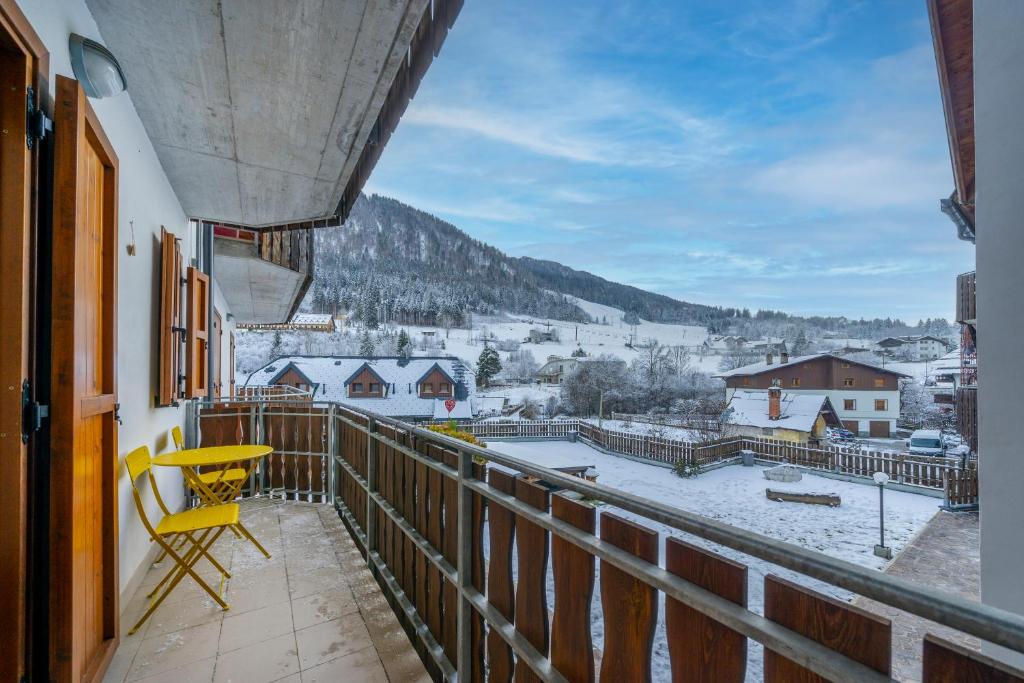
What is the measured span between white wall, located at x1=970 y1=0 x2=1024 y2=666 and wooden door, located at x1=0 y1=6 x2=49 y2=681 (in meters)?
3.95

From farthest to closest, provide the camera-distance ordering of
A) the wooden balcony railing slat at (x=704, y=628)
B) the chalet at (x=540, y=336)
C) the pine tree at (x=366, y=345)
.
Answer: the chalet at (x=540, y=336)
the pine tree at (x=366, y=345)
the wooden balcony railing slat at (x=704, y=628)

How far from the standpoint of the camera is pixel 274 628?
2363 millimetres

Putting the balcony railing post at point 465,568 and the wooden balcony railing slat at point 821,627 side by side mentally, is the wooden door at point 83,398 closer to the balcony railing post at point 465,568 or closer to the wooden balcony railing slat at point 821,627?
the balcony railing post at point 465,568

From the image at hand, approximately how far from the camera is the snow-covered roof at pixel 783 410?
19.8 meters

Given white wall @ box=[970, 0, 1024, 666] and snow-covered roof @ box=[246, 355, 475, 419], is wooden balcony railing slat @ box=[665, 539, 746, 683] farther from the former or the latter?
snow-covered roof @ box=[246, 355, 475, 419]

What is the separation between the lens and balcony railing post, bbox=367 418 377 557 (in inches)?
115

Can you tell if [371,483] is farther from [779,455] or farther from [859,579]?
[779,455]

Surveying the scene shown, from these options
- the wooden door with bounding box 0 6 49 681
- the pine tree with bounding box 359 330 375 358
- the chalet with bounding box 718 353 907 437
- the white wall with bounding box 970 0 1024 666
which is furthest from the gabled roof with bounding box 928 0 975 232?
the pine tree with bounding box 359 330 375 358

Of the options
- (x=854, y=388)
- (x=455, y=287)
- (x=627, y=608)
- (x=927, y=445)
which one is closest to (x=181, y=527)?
(x=627, y=608)

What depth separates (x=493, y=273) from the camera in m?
73.1

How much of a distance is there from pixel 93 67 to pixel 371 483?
7.77 ft

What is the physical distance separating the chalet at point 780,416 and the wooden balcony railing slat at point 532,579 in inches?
848

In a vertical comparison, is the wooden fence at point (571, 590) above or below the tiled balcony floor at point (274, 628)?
above

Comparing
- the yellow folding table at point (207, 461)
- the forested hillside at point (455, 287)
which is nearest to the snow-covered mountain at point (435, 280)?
the forested hillside at point (455, 287)
